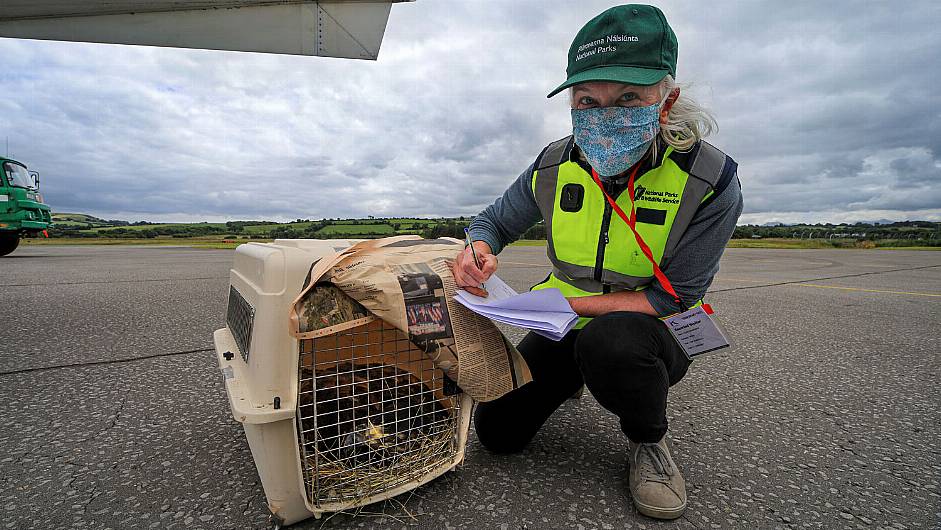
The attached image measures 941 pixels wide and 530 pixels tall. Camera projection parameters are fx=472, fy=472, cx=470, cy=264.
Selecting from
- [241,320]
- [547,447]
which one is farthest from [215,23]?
[547,447]

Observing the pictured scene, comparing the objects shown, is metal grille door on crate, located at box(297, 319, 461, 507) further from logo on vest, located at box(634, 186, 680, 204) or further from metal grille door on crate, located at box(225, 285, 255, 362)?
logo on vest, located at box(634, 186, 680, 204)

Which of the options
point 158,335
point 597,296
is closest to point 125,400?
point 158,335

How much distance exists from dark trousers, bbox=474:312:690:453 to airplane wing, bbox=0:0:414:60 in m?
4.23

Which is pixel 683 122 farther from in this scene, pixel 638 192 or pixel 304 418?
pixel 304 418

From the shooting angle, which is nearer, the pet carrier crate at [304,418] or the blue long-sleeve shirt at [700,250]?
the pet carrier crate at [304,418]

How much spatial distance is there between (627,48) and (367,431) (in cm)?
146

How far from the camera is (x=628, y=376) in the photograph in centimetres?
144

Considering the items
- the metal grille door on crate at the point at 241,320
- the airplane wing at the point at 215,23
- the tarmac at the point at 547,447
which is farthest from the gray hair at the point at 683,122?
the airplane wing at the point at 215,23

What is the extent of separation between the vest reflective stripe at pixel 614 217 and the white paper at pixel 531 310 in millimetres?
305

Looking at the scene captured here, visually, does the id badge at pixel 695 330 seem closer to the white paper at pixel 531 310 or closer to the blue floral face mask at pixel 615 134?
the white paper at pixel 531 310

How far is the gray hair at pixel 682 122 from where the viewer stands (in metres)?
1.60

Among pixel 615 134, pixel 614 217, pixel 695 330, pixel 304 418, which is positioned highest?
pixel 615 134

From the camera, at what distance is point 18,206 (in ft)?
35.4

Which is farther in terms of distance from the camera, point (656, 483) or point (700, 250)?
point (700, 250)
